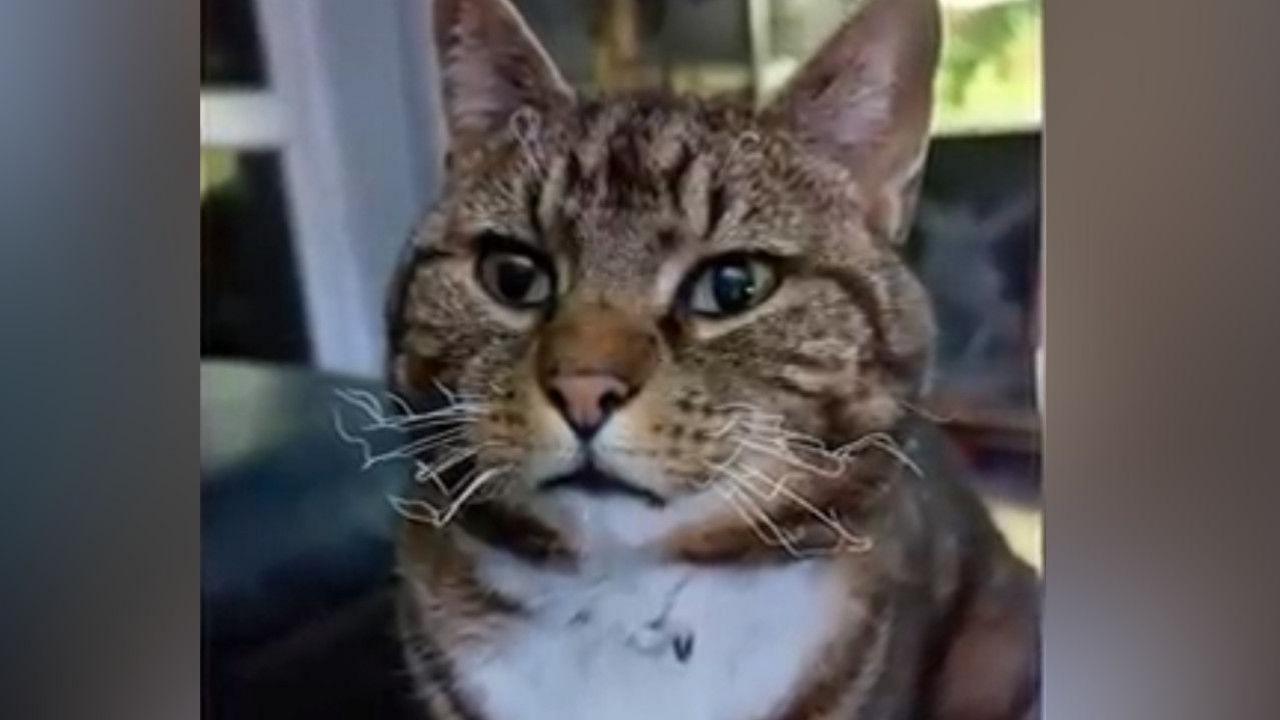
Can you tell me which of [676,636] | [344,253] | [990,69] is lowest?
[676,636]

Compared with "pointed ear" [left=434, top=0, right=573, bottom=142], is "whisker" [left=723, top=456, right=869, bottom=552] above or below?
below

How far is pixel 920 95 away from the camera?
1017 millimetres

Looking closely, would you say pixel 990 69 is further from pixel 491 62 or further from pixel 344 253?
pixel 344 253

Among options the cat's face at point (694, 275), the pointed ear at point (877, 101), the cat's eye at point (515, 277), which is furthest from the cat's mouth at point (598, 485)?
the pointed ear at point (877, 101)

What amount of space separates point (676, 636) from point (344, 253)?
308 mm

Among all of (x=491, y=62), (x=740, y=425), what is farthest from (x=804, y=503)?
(x=491, y=62)

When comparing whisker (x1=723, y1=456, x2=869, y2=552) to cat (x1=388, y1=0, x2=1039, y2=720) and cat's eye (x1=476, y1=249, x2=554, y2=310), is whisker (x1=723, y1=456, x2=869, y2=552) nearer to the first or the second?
cat (x1=388, y1=0, x2=1039, y2=720)

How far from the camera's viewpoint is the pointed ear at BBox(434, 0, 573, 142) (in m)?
1.04

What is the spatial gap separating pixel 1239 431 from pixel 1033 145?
0.21 metres

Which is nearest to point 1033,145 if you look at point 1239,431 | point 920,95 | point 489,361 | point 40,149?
point 920,95

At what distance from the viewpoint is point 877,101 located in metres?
1.02

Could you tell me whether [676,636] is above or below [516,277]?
below

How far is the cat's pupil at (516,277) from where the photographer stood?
1037 millimetres

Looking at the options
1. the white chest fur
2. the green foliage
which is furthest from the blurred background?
the white chest fur
